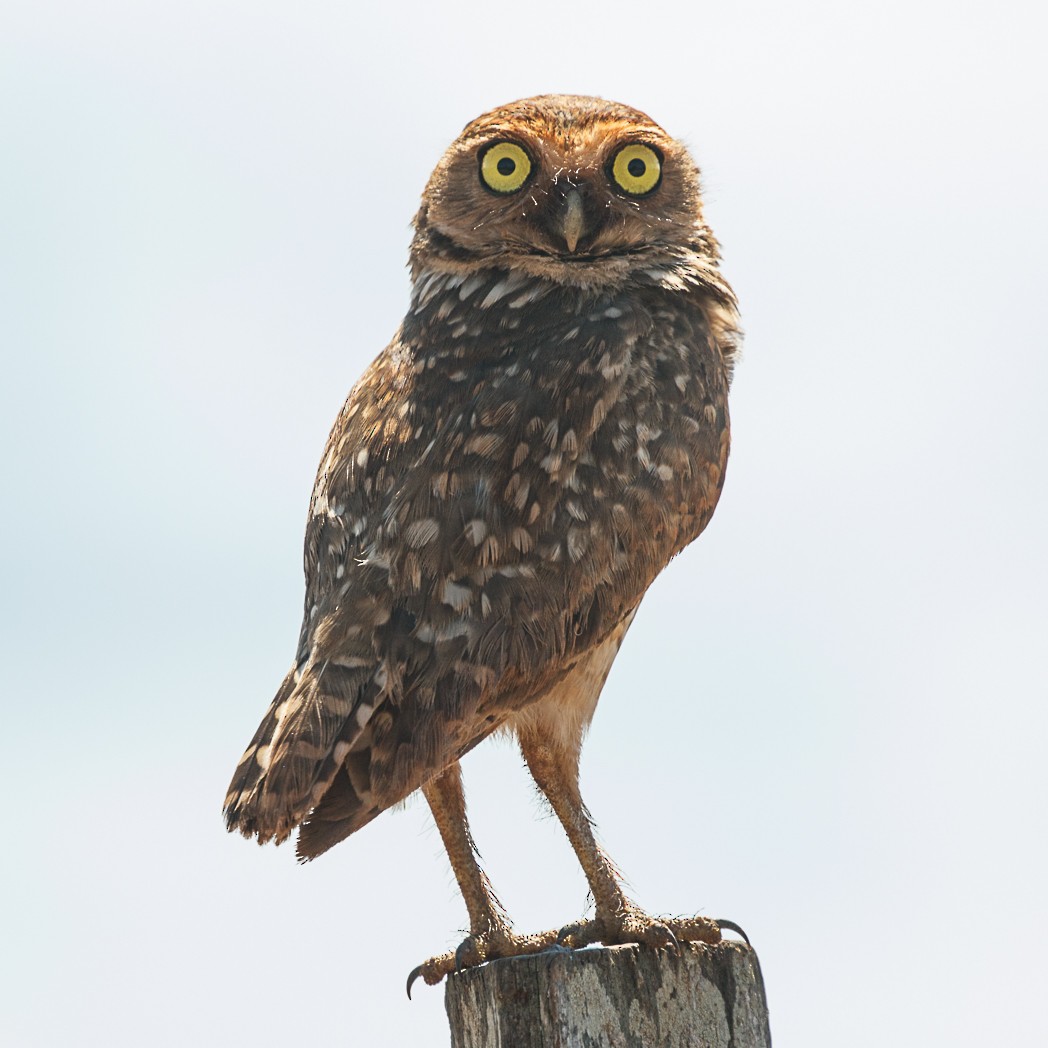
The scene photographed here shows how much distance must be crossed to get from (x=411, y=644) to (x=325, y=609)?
0.40m

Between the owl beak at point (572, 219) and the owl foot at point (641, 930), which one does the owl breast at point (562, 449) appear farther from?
the owl foot at point (641, 930)

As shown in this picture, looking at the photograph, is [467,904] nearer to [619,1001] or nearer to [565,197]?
[619,1001]

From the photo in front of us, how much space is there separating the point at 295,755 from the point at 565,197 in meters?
2.46

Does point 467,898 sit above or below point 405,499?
below

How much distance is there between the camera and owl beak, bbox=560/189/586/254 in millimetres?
5719

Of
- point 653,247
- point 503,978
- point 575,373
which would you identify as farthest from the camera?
point 653,247

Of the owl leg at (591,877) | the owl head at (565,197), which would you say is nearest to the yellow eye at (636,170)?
the owl head at (565,197)

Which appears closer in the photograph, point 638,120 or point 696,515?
point 696,515

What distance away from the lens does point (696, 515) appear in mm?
5348

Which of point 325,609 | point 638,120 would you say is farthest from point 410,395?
point 638,120

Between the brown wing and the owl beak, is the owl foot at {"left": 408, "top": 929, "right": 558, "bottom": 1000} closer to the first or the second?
the brown wing

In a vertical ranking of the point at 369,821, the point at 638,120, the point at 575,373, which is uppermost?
the point at 638,120

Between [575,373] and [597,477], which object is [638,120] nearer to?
[575,373]

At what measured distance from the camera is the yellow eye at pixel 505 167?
Answer: 597 centimetres
